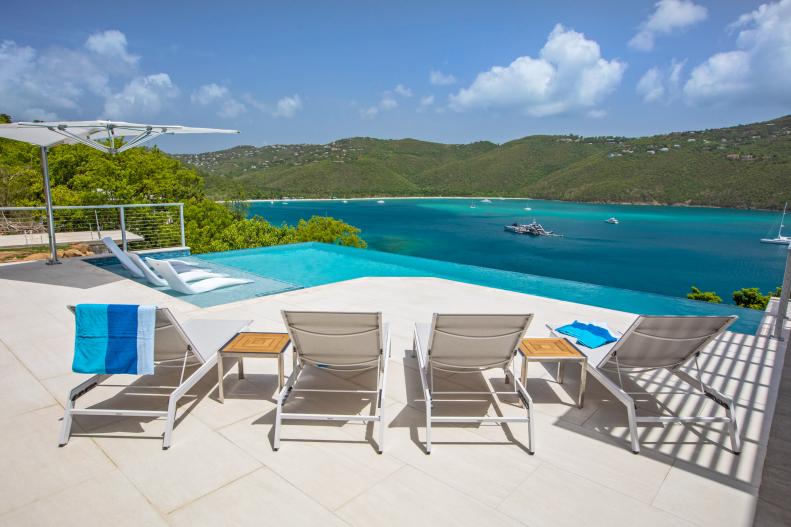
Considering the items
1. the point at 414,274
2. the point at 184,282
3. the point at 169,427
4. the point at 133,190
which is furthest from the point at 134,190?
the point at 169,427

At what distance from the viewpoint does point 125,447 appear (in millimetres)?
2455

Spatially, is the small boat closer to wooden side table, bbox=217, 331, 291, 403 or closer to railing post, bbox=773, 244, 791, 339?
railing post, bbox=773, 244, 791, 339

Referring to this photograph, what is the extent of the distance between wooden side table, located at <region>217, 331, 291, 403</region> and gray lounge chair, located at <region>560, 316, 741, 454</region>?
7.06 feet

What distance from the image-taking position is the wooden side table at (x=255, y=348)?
2916 millimetres

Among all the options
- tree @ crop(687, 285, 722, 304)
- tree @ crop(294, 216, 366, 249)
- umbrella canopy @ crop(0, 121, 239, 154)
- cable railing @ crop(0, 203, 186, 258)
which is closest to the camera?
umbrella canopy @ crop(0, 121, 239, 154)

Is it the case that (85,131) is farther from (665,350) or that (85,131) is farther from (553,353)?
(665,350)

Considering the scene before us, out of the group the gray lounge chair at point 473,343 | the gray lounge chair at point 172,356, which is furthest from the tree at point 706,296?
the gray lounge chair at point 172,356

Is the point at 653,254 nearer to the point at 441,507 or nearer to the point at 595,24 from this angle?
the point at 595,24

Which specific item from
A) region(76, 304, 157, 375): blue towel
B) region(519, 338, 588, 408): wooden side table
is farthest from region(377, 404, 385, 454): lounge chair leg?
region(76, 304, 157, 375): blue towel

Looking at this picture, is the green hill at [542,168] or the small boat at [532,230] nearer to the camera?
the green hill at [542,168]

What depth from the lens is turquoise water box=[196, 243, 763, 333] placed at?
6.28 meters

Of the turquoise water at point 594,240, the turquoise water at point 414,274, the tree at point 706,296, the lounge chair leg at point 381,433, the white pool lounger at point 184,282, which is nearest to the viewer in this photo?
the lounge chair leg at point 381,433

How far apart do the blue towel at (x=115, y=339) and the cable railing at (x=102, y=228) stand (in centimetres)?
701

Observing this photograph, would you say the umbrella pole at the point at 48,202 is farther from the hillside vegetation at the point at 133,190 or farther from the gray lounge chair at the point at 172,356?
the hillside vegetation at the point at 133,190
